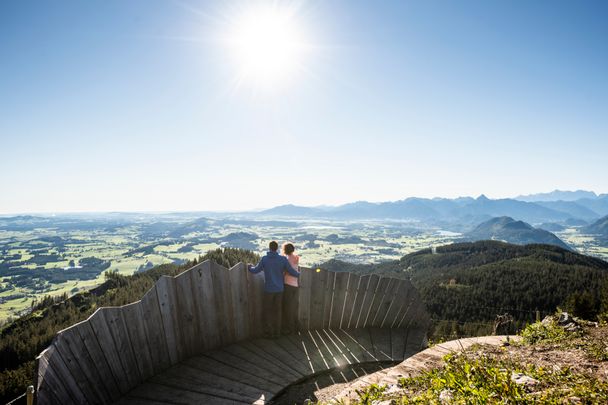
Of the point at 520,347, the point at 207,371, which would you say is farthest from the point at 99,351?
the point at 520,347

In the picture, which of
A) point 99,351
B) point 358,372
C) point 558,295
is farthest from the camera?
point 558,295

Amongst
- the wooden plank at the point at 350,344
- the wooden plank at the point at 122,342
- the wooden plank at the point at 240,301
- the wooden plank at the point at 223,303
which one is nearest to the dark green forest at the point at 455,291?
the wooden plank at the point at 350,344

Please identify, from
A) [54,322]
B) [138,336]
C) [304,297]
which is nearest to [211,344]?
[138,336]

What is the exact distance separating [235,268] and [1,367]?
1868cm

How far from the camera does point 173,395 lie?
12.5ft

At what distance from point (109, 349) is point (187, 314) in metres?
1.16

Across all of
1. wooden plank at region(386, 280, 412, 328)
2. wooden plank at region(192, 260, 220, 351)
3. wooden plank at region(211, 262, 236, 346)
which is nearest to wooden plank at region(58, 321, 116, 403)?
wooden plank at region(192, 260, 220, 351)

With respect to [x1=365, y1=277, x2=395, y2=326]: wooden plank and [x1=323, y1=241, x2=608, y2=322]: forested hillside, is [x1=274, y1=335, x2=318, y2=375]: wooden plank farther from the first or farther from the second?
[x1=323, y1=241, x2=608, y2=322]: forested hillside

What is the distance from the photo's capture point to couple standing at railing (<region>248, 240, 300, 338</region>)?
18.4ft

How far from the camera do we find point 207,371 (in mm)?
4402

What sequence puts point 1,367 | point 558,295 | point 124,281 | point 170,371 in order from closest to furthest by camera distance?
point 170,371, point 1,367, point 124,281, point 558,295

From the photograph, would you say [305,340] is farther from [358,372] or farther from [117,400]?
[117,400]

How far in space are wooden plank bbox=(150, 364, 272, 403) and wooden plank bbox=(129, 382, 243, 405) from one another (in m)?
0.07

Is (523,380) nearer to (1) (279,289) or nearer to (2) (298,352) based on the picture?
(2) (298,352)
